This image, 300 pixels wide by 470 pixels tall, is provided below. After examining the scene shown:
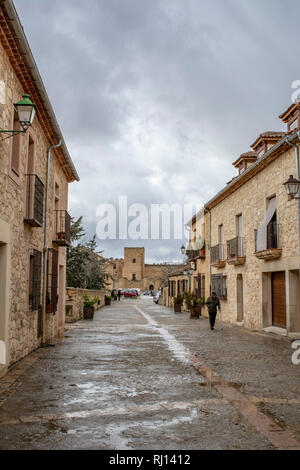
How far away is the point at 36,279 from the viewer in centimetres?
1062

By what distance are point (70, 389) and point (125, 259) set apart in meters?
82.9

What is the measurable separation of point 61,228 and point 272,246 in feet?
22.3

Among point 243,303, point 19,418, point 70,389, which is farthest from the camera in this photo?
point 243,303

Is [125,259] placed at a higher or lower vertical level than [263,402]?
higher

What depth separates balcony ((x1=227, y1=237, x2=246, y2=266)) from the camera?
17.7m

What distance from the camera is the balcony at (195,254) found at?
977 inches

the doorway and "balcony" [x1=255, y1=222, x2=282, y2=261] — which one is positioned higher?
"balcony" [x1=255, y1=222, x2=282, y2=261]

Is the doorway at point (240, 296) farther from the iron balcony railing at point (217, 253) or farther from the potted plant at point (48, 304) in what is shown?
the potted plant at point (48, 304)

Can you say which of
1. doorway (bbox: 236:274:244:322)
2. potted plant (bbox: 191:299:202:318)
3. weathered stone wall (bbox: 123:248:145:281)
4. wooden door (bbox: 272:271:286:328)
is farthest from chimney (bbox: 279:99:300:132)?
weathered stone wall (bbox: 123:248:145:281)

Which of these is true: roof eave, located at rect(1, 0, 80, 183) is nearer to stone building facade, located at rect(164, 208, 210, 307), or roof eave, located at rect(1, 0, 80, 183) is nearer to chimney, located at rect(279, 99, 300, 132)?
chimney, located at rect(279, 99, 300, 132)

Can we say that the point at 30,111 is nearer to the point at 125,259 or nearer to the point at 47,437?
the point at 47,437

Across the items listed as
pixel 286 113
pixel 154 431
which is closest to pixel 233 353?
pixel 154 431

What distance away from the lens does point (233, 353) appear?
34.4ft

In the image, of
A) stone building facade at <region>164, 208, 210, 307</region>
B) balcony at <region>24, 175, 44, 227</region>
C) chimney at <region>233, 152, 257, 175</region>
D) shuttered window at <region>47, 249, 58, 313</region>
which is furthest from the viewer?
stone building facade at <region>164, 208, 210, 307</region>
